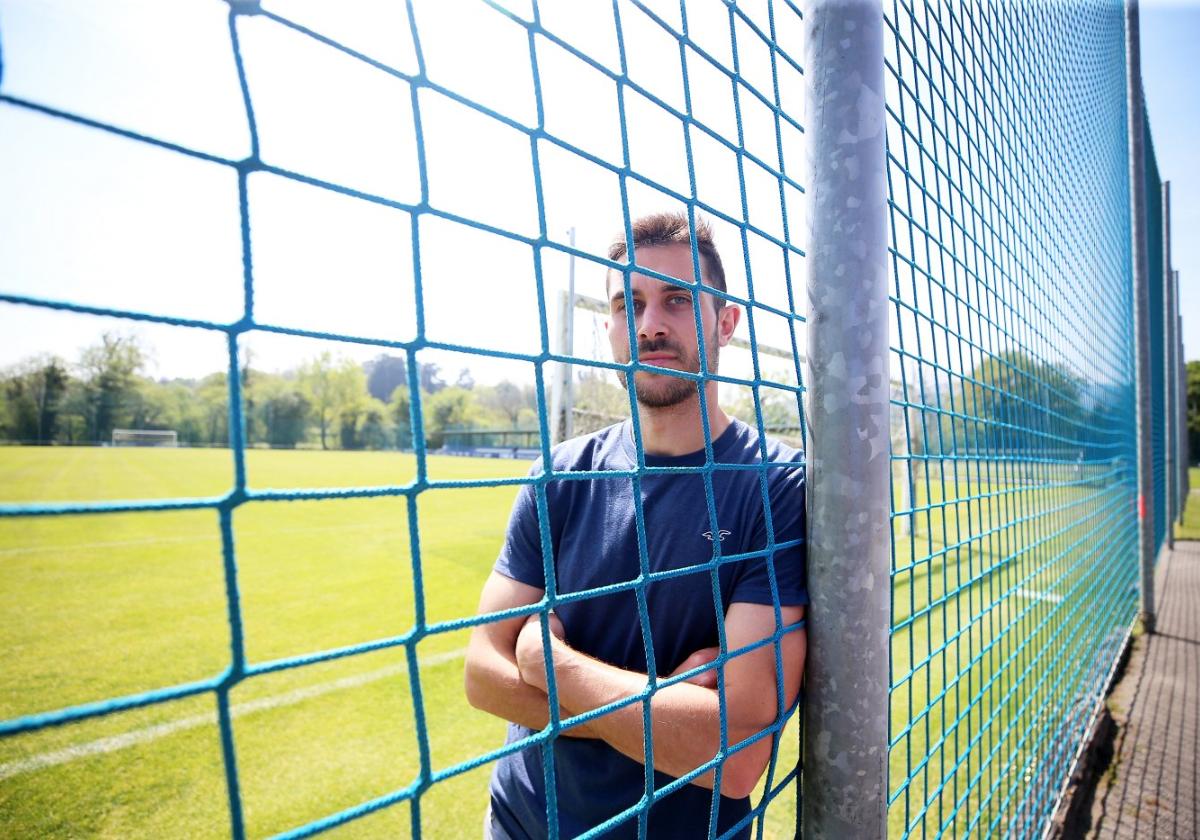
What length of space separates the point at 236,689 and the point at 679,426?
4.58 meters

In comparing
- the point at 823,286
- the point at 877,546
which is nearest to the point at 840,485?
the point at 877,546

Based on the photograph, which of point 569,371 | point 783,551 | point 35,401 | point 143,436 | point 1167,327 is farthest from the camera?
point 143,436

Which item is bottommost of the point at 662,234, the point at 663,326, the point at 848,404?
the point at 848,404

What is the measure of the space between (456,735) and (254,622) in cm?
384

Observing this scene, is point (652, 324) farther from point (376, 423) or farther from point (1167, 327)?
point (376, 423)

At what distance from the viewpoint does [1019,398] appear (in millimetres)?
2469

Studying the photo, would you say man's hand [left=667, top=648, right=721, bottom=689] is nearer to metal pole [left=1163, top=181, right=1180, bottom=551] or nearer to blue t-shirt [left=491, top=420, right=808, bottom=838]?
blue t-shirt [left=491, top=420, right=808, bottom=838]

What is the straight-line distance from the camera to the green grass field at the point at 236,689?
2891 millimetres

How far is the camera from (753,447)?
1504mm

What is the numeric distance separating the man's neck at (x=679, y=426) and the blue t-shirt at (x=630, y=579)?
0.03 metres

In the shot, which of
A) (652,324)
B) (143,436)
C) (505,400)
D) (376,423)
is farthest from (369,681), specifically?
(143,436)

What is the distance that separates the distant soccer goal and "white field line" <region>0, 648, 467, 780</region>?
152ft

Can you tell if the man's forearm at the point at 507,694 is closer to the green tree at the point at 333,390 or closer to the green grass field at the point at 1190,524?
the green grass field at the point at 1190,524

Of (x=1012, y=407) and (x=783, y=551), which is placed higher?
(x=1012, y=407)
